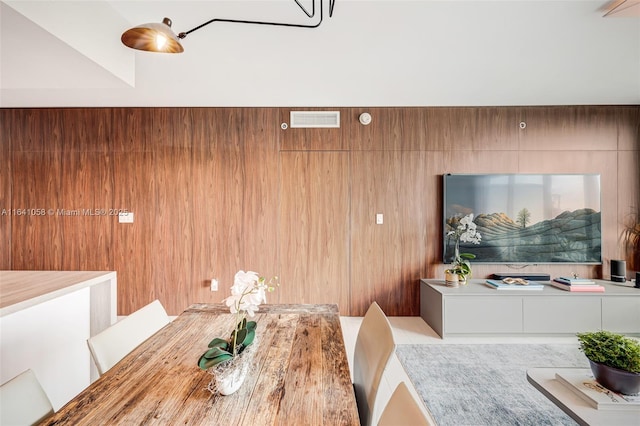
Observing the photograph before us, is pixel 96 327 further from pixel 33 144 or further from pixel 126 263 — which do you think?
pixel 33 144

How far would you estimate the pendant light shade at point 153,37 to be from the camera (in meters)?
1.31

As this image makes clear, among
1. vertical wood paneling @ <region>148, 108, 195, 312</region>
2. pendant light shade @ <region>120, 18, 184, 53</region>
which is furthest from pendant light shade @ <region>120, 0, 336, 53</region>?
vertical wood paneling @ <region>148, 108, 195, 312</region>

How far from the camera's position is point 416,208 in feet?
12.0

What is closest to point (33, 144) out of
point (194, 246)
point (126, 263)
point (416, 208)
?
point (126, 263)

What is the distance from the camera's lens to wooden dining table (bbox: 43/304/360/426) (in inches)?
35.1

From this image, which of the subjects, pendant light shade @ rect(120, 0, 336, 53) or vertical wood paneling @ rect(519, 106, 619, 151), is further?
vertical wood paneling @ rect(519, 106, 619, 151)

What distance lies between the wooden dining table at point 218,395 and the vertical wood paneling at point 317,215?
210cm

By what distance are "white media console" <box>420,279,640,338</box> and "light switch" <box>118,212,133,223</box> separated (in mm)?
3736

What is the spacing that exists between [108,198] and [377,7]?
12.0 feet

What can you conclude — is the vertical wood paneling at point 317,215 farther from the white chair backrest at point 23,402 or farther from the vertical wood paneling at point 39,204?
the vertical wood paneling at point 39,204

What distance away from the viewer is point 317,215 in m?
3.65

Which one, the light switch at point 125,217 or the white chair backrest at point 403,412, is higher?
the light switch at point 125,217

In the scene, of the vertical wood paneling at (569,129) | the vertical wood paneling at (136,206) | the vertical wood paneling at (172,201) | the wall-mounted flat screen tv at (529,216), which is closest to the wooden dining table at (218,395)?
the vertical wood paneling at (172,201)

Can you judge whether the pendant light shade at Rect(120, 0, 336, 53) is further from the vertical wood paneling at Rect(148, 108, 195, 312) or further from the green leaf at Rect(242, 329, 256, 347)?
the vertical wood paneling at Rect(148, 108, 195, 312)
